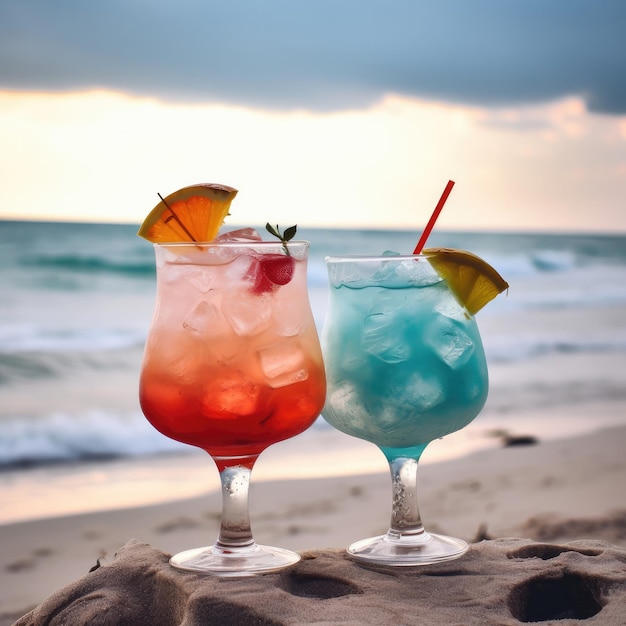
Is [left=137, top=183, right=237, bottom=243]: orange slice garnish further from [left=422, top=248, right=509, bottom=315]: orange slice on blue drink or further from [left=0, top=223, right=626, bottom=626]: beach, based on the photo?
[left=0, top=223, right=626, bottom=626]: beach

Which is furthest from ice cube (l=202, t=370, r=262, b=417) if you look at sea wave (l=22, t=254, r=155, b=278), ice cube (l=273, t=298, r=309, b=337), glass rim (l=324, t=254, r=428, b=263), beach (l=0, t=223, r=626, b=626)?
sea wave (l=22, t=254, r=155, b=278)

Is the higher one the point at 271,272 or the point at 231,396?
the point at 271,272

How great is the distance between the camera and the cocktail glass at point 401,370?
6.68 ft

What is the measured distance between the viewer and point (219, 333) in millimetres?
1916

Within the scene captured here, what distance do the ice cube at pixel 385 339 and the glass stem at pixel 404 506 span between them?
266 millimetres

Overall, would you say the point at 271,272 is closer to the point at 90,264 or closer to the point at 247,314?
the point at 247,314

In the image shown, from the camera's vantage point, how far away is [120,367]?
798 cm

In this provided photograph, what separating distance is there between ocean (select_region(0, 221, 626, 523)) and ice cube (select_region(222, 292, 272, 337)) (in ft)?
8.74

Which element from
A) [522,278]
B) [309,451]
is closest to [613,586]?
[309,451]

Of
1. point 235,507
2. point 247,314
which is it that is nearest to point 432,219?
point 247,314

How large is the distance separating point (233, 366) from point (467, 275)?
0.57 meters

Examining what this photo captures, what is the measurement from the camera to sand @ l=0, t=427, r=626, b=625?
3.81 meters

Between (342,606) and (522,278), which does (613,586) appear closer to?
(342,606)

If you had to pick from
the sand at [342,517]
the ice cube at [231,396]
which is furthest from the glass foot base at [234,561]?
the sand at [342,517]
